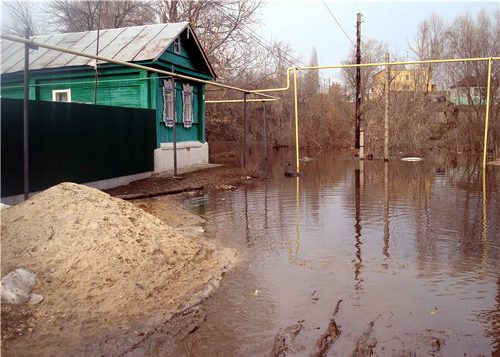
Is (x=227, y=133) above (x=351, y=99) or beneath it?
beneath

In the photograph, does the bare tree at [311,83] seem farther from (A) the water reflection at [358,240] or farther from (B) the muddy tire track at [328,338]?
(B) the muddy tire track at [328,338]

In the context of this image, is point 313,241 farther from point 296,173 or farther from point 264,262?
point 296,173

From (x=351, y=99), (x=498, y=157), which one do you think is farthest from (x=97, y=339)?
(x=351, y=99)

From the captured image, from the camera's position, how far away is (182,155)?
2000cm

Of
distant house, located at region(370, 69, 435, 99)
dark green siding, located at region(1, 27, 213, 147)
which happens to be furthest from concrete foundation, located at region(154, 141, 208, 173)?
distant house, located at region(370, 69, 435, 99)

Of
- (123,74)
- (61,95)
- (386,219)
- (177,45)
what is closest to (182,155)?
(123,74)

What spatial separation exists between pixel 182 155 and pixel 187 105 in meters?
2.36

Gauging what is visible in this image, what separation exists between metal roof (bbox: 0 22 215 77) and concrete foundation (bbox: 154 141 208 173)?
3.26 m

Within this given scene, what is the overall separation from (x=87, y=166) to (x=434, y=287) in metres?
9.43

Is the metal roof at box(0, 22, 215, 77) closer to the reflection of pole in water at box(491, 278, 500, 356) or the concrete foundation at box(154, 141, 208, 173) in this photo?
the concrete foundation at box(154, 141, 208, 173)

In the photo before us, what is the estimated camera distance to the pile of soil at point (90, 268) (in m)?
4.22

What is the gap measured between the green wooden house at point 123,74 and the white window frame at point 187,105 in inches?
1.6

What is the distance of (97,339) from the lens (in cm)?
A: 403

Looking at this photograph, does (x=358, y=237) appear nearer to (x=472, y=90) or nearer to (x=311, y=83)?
(x=472, y=90)
